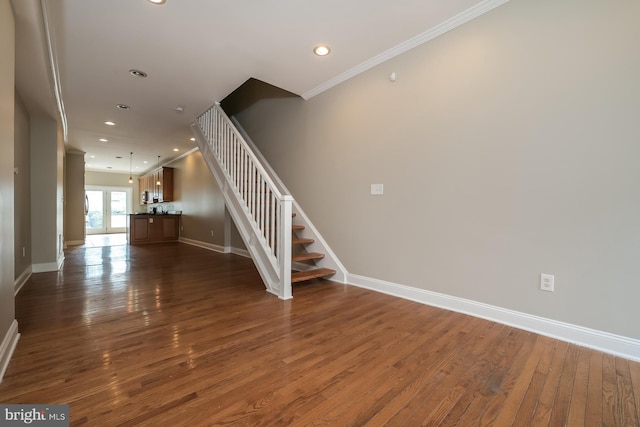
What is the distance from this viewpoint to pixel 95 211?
1098cm

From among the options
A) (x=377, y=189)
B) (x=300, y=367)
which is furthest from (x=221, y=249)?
(x=300, y=367)

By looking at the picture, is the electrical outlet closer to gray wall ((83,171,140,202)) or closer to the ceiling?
the ceiling

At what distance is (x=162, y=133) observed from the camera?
19.2ft

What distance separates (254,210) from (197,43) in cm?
188

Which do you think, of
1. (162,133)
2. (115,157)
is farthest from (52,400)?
(115,157)

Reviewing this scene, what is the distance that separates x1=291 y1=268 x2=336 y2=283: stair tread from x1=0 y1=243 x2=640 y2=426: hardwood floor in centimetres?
47

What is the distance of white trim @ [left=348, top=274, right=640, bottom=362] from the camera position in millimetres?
1836

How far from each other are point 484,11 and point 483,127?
3.22 feet

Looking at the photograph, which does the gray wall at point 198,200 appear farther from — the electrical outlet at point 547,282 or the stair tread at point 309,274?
the electrical outlet at point 547,282

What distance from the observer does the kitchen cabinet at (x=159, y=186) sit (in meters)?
8.52

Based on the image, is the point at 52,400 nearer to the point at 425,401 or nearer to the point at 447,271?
the point at 425,401

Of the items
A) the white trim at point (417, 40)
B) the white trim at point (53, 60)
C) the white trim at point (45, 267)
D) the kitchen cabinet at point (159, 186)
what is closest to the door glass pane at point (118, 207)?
the kitchen cabinet at point (159, 186)

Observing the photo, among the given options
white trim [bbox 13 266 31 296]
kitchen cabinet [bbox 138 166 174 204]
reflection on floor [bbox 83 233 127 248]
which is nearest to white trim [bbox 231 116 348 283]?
white trim [bbox 13 266 31 296]

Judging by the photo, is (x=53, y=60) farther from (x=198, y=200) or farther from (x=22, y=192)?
(x=198, y=200)
